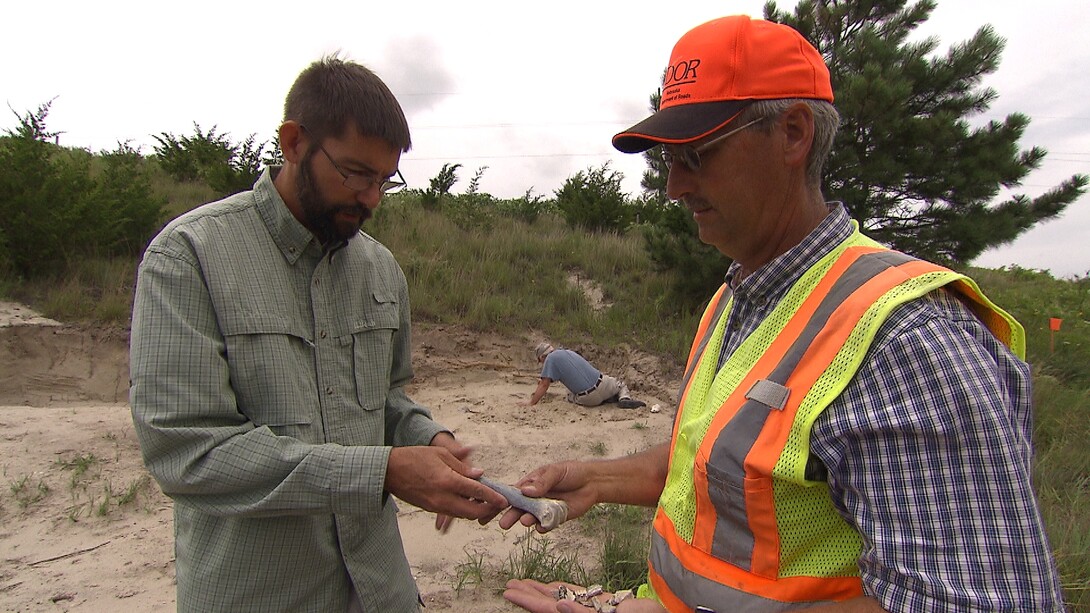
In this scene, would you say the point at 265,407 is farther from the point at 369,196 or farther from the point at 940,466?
the point at 940,466

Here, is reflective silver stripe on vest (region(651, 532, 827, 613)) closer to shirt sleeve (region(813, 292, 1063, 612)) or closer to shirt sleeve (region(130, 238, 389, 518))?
shirt sleeve (region(813, 292, 1063, 612))

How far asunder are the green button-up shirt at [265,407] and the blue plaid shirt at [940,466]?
120cm

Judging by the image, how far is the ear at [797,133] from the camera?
1.57m

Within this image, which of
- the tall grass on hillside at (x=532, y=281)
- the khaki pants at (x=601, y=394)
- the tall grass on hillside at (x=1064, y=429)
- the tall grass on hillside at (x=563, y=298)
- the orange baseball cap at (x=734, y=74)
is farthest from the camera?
the tall grass on hillside at (x=532, y=281)

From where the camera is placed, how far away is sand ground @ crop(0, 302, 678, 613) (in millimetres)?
3986

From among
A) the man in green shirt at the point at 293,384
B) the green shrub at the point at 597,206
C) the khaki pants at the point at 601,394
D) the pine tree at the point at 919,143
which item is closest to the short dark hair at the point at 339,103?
the man in green shirt at the point at 293,384

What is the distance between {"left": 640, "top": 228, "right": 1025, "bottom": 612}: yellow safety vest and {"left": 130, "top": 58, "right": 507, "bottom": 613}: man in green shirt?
0.75m

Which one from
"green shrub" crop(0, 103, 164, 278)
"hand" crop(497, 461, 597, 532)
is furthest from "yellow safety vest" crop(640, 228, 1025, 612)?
"green shrub" crop(0, 103, 164, 278)

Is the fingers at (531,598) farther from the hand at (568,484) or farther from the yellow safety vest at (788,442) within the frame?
the yellow safety vest at (788,442)

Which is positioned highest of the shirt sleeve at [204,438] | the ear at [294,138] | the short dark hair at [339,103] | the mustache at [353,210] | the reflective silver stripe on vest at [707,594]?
the short dark hair at [339,103]

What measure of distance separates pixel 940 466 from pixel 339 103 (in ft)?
6.11

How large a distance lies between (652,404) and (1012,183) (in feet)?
16.2

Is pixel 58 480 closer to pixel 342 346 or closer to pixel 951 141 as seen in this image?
pixel 342 346

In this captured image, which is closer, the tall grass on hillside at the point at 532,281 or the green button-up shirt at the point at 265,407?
the green button-up shirt at the point at 265,407
